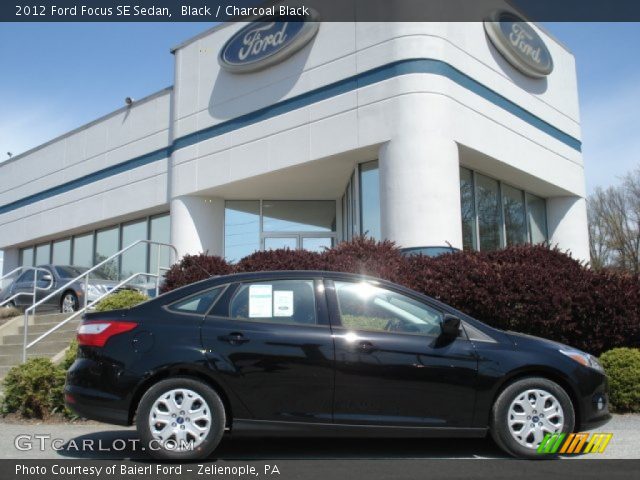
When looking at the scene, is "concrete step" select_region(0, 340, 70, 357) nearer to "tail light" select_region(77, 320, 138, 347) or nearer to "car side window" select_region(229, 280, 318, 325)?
"tail light" select_region(77, 320, 138, 347)

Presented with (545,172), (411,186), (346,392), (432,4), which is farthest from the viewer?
(545,172)

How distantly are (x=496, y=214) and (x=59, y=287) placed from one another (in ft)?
34.2

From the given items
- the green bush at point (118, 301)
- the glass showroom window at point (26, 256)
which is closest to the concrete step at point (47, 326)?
the green bush at point (118, 301)

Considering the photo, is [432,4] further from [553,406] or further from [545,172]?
[553,406]

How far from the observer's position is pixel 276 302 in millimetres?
5480

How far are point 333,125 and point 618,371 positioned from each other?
8.37m

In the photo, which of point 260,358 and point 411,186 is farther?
point 411,186

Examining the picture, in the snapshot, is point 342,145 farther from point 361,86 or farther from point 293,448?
point 293,448

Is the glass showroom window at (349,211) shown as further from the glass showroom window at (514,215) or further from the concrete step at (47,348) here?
the concrete step at (47,348)

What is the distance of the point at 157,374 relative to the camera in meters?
5.18

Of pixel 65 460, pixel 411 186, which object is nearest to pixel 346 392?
pixel 65 460

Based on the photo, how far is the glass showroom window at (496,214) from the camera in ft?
49.8

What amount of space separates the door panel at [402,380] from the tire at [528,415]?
0.26 meters

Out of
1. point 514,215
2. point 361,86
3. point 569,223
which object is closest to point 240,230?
point 361,86
